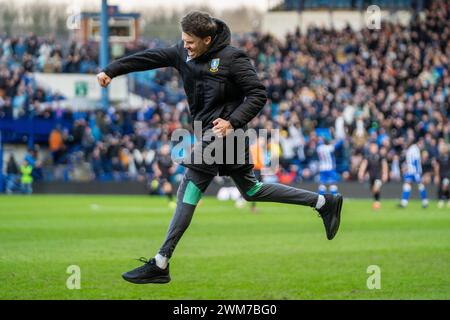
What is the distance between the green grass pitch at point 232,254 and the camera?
35.2 ft

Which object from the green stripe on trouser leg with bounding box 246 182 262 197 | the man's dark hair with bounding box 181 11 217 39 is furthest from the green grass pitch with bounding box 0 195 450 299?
the man's dark hair with bounding box 181 11 217 39

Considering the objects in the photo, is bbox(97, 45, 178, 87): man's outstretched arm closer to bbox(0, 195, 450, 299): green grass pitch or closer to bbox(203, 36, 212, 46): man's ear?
bbox(203, 36, 212, 46): man's ear

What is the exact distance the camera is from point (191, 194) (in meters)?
9.28

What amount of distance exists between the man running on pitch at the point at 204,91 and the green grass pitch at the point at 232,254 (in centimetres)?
135

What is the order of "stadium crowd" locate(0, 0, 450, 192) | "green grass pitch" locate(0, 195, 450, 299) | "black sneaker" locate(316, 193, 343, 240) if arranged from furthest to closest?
"stadium crowd" locate(0, 0, 450, 192), "green grass pitch" locate(0, 195, 450, 299), "black sneaker" locate(316, 193, 343, 240)

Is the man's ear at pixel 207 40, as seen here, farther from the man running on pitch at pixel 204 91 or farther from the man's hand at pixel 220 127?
the man's hand at pixel 220 127

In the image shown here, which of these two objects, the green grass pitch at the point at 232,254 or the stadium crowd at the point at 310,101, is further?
the stadium crowd at the point at 310,101

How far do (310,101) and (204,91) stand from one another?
28012mm

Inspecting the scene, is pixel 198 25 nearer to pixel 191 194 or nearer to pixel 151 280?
pixel 191 194

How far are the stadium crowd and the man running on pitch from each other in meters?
21.0

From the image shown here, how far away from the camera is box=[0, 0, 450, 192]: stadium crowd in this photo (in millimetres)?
34312

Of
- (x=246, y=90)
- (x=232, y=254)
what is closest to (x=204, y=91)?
(x=246, y=90)

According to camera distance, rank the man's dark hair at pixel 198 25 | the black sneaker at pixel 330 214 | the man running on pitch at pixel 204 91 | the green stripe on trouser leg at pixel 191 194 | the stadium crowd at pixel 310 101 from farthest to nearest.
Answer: the stadium crowd at pixel 310 101 → the black sneaker at pixel 330 214 → the green stripe on trouser leg at pixel 191 194 → the man running on pitch at pixel 204 91 → the man's dark hair at pixel 198 25

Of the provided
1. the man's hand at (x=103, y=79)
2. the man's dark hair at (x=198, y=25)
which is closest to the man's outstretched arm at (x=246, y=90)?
the man's dark hair at (x=198, y=25)
